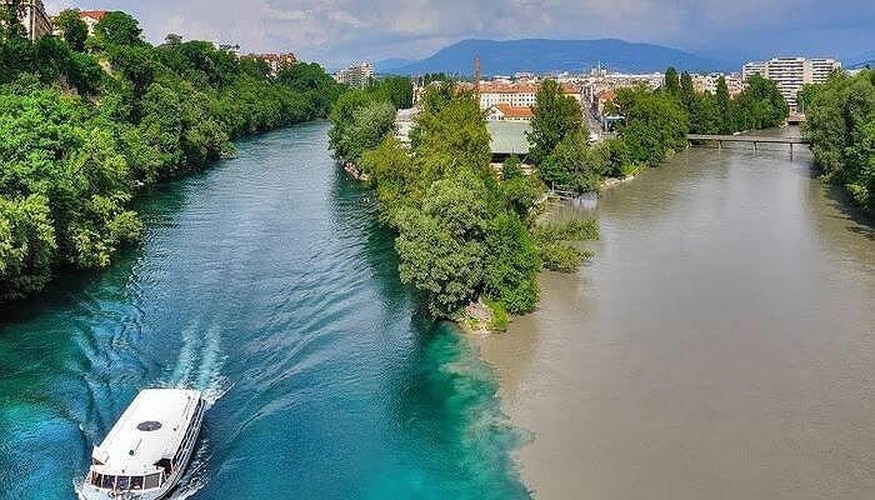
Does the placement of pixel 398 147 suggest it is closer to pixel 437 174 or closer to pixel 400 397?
pixel 437 174

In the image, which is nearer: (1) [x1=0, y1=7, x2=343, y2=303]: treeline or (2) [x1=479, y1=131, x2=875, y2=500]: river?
(2) [x1=479, y1=131, x2=875, y2=500]: river

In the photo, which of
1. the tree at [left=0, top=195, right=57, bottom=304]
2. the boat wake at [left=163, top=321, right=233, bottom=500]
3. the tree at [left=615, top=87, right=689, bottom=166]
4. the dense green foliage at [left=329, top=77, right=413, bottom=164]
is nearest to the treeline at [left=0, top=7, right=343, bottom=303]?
the tree at [left=0, top=195, right=57, bottom=304]

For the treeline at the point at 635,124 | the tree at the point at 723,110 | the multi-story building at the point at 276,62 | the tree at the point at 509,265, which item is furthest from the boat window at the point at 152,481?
the multi-story building at the point at 276,62

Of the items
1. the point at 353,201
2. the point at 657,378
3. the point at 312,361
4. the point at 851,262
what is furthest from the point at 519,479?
the point at 353,201

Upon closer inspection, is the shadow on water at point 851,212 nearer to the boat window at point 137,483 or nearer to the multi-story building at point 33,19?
the boat window at point 137,483

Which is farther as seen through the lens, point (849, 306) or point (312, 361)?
point (849, 306)

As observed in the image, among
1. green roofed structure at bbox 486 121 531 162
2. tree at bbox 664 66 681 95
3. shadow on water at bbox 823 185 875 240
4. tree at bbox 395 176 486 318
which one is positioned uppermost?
tree at bbox 664 66 681 95

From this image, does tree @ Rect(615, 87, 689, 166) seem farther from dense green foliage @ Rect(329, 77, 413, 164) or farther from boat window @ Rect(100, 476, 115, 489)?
boat window @ Rect(100, 476, 115, 489)
